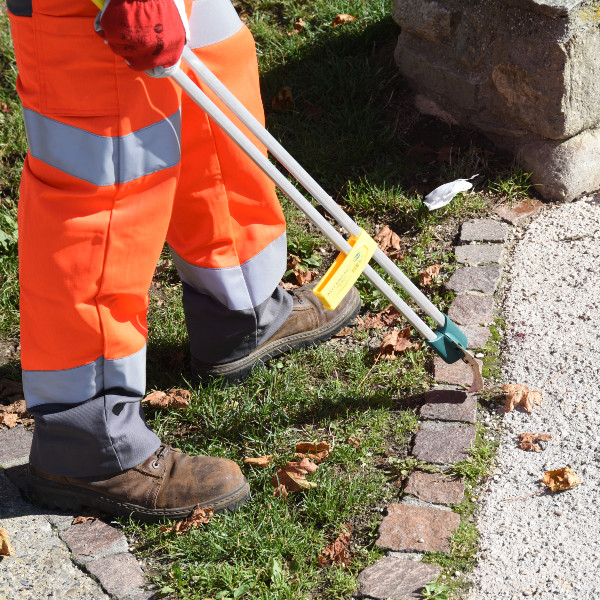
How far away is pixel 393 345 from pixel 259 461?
0.74 m

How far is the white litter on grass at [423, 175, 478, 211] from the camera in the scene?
3.80 meters

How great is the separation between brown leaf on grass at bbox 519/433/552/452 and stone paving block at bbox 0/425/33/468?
1630 millimetres

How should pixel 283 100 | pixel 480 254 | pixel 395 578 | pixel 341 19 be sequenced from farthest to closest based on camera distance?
pixel 341 19, pixel 283 100, pixel 480 254, pixel 395 578

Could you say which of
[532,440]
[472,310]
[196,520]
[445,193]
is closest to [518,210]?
[445,193]

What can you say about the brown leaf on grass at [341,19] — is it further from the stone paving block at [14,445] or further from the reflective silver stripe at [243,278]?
the stone paving block at [14,445]

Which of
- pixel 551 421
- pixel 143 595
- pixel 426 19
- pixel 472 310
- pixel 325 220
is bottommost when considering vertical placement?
pixel 143 595

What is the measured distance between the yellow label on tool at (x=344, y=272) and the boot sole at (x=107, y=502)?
2.16ft

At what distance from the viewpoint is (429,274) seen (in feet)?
11.4

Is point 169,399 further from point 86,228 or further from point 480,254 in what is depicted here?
point 480,254

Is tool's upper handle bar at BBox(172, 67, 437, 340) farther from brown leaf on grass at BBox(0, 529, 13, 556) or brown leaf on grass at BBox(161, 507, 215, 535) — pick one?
brown leaf on grass at BBox(0, 529, 13, 556)

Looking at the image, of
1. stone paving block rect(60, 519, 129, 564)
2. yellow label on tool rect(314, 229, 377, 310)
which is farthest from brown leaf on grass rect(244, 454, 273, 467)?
yellow label on tool rect(314, 229, 377, 310)

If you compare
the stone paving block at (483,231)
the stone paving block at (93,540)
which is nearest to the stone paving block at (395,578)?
the stone paving block at (93,540)

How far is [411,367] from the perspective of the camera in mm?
3098

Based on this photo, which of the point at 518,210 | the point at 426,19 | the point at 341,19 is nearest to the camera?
the point at 518,210
